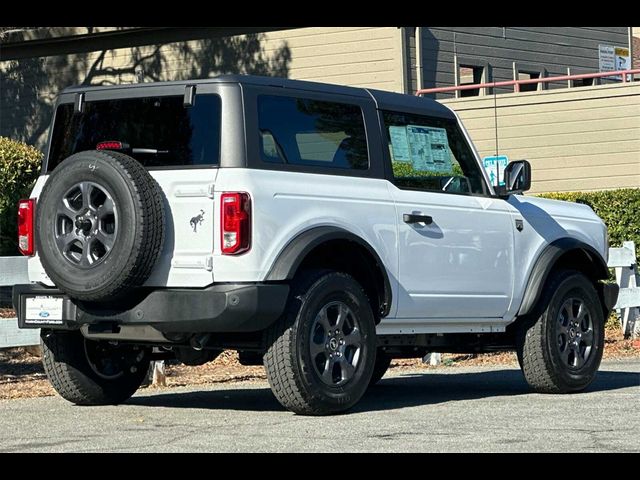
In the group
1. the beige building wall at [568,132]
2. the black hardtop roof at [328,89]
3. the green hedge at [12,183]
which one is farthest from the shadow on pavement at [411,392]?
the beige building wall at [568,132]

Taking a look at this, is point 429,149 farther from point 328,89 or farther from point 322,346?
point 322,346

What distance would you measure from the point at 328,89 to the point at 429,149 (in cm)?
106

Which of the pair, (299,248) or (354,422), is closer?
(354,422)

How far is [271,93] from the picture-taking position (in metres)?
8.86

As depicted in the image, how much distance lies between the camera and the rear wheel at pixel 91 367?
31.4 feet

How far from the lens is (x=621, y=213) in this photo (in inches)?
674

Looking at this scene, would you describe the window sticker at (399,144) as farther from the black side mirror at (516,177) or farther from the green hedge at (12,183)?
the green hedge at (12,183)

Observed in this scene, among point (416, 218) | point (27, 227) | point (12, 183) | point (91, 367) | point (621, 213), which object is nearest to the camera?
point (27, 227)

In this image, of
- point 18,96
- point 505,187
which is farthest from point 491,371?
point 18,96

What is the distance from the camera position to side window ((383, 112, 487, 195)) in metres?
9.70

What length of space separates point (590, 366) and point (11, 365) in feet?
18.0

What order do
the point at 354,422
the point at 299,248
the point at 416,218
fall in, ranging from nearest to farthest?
the point at 354,422, the point at 299,248, the point at 416,218

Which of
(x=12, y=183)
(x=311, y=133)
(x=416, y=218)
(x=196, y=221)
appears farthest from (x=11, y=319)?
(x=12, y=183)

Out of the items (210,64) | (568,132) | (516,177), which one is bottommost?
(516,177)
